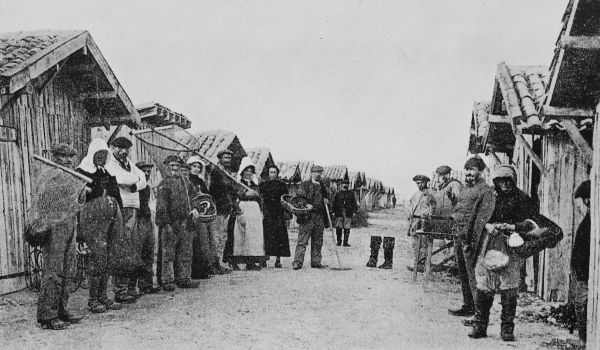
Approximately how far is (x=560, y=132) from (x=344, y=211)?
10.5 metres

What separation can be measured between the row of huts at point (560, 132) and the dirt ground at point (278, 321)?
1093 mm

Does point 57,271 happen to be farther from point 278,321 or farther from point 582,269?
point 582,269

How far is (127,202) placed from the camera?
25.1ft

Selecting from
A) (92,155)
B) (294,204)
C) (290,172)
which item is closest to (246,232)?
(294,204)

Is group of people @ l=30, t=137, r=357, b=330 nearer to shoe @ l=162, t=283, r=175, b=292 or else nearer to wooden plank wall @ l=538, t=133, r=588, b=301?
shoe @ l=162, t=283, r=175, b=292

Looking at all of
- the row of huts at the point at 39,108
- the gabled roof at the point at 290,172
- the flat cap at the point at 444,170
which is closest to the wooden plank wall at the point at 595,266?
the flat cap at the point at 444,170

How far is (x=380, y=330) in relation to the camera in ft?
20.4

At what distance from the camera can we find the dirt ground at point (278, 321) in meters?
5.61

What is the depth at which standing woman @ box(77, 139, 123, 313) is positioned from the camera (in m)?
6.57

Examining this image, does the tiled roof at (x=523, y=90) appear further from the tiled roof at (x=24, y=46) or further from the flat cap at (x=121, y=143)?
the tiled roof at (x=24, y=46)

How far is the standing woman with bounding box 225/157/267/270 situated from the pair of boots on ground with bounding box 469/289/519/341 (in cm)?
547

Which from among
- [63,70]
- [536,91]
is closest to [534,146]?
[536,91]

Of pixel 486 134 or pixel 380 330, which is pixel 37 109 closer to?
pixel 380 330

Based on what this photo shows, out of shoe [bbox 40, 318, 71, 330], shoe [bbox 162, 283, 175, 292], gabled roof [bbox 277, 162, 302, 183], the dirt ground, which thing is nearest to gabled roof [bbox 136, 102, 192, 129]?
the dirt ground
